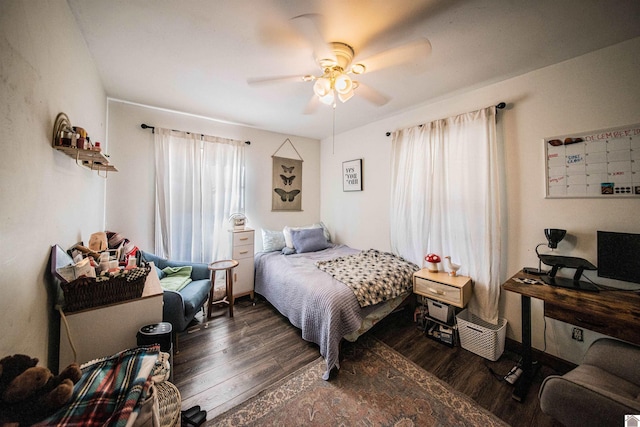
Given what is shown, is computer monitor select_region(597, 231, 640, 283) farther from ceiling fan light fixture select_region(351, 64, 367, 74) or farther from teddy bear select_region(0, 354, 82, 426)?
teddy bear select_region(0, 354, 82, 426)

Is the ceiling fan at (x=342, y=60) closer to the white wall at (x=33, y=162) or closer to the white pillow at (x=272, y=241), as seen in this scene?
the white wall at (x=33, y=162)

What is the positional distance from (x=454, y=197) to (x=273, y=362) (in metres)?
2.40

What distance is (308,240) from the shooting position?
3.29m

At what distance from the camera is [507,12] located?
130 centimetres

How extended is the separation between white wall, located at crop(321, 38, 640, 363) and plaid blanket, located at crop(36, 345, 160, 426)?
2.75m

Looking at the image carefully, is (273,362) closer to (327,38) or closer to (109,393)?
(109,393)

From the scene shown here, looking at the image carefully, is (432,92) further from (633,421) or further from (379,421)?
(379,421)

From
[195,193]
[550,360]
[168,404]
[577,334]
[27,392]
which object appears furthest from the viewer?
[195,193]

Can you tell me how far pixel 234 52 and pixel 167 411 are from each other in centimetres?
227

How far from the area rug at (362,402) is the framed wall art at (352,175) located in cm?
237

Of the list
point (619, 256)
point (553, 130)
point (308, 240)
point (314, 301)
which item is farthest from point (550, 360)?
point (308, 240)

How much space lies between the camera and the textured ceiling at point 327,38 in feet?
4.16

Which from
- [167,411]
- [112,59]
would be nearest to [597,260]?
[167,411]

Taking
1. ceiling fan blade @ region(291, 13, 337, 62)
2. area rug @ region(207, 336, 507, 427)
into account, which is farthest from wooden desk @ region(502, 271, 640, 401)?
ceiling fan blade @ region(291, 13, 337, 62)
